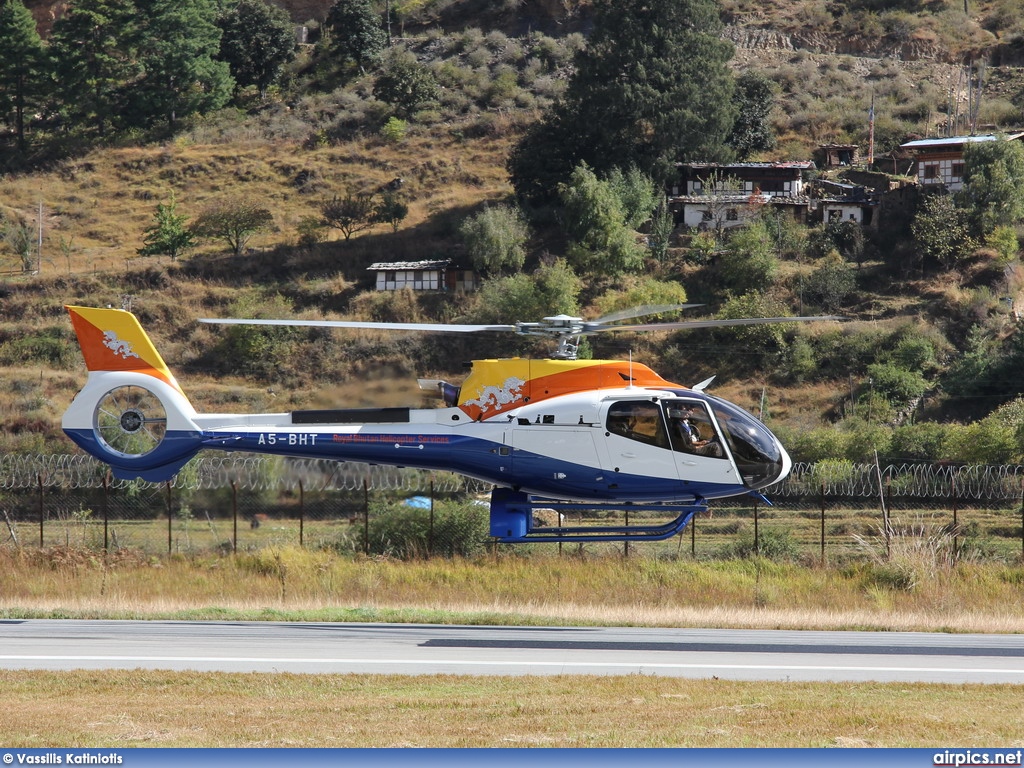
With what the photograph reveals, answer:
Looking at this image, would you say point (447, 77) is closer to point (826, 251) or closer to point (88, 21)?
point (88, 21)

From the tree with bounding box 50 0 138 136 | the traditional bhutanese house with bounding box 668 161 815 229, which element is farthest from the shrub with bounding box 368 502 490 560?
the tree with bounding box 50 0 138 136

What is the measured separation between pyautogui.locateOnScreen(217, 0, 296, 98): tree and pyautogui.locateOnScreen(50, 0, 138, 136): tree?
8.66m

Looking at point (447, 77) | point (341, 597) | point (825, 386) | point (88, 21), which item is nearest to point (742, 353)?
point (825, 386)

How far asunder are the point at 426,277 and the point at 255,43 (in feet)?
131

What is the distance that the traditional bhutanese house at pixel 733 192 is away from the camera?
71188 mm

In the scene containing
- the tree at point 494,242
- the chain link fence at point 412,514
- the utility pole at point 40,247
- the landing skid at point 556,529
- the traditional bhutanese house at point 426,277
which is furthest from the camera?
the utility pole at point 40,247

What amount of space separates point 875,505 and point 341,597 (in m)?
22.1

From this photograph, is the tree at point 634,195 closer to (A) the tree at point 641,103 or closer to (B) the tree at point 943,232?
(A) the tree at point 641,103

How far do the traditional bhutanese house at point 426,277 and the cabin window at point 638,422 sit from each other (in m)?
47.1

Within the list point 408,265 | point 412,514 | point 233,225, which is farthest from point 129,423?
point 233,225

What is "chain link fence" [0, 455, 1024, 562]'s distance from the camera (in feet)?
104

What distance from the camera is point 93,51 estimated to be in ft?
297

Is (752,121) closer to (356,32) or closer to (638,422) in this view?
(356,32)
